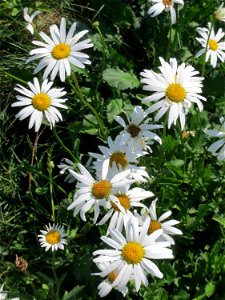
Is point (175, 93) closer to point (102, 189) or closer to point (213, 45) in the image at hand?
point (102, 189)

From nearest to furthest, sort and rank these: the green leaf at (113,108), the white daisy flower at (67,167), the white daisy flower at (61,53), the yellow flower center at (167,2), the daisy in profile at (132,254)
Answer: the daisy in profile at (132,254)
the white daisy flower at (61,53)
the white daisy flower at (67,167)
the yellow flower center at (167,2)
the green leaf at (113,108)

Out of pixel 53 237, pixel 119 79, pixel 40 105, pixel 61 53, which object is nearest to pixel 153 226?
pixel 53 237

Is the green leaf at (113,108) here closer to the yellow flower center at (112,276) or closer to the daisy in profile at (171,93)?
the daisy in profile at (171,93)

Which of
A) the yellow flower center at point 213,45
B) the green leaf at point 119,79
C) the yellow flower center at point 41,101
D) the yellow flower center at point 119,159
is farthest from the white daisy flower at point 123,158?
the yellow flower center at point 213,45

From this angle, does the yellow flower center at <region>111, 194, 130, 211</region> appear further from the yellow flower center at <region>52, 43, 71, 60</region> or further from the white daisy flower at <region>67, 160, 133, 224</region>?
the yellow flower center at <region>52, 43, 71, 60</region>

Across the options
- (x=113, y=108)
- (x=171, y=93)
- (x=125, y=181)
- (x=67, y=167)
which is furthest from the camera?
(x=113, y=108)

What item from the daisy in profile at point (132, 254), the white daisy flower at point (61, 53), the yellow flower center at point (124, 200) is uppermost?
the white daisy flower at point (61, 53)

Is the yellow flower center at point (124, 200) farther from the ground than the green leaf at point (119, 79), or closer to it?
closer to it

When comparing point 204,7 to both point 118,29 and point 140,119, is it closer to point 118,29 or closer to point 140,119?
point 118,29
